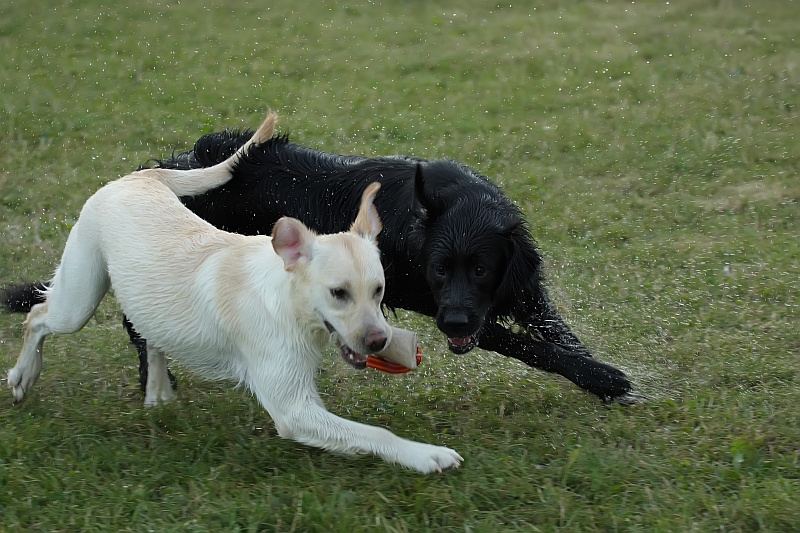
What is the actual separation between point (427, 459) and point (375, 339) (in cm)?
51

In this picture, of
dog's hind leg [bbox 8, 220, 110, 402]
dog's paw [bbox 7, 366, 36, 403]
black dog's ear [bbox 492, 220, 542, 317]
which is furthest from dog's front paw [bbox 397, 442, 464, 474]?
dog's paw [bbox 7, 366, 36, 403]

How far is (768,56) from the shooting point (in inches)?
453

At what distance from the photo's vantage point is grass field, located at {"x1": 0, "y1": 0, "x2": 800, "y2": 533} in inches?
153

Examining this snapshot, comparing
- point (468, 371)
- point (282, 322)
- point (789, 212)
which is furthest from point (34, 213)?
point (789, 212)

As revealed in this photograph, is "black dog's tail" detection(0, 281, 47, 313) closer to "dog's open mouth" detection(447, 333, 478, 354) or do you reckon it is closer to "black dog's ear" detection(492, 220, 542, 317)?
"dog's open mouth" detection(447, 333, 478, 354)

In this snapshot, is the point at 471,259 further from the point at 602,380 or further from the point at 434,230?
the point at 602,380

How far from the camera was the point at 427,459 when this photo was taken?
3.64 m

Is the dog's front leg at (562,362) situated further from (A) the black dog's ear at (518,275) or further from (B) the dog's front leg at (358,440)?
(B) the dog's front leg at (358,440)

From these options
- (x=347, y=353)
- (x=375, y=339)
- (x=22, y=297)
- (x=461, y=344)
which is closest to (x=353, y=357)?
(x=347, y=353)

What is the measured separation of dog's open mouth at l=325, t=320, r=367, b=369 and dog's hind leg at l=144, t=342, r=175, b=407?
145 cm

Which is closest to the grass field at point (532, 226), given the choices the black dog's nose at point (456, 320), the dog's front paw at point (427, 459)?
the dog's front paw at point (427, 459)

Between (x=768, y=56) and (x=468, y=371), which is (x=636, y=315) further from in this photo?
(x=768, y=56)

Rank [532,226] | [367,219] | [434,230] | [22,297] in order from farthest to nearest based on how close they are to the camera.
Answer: [532,226]
[22,297]
[434,230]
[367,219]

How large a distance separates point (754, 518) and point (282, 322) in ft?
6.66
